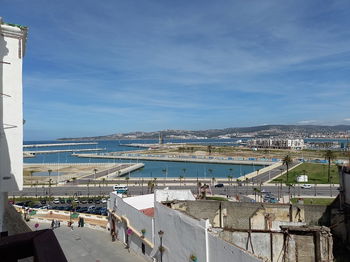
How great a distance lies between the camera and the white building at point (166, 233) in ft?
42.6

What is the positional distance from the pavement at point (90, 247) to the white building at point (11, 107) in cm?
1856

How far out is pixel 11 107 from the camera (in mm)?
7137

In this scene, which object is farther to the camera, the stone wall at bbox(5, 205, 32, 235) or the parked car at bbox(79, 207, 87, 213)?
the parked car at bbox(79, 207, 87, 213)

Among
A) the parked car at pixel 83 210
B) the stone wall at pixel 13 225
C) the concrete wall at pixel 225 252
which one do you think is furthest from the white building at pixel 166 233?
the parked car at pixel 83 210

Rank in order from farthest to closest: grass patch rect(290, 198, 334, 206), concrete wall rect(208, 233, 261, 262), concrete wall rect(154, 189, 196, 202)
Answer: grass patch rect(290, 198, 334, 206), concrete wall rect(154, 189, 196, 202), concrete wall rect(208, 233, 261, 262)

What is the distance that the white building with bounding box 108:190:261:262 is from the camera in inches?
511

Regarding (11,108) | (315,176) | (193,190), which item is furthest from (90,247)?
(315,176)

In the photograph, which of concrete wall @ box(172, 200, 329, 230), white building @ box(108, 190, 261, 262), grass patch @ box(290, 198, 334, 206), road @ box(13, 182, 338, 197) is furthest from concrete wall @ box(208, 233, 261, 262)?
road @ box(13, 182, 338, 197)

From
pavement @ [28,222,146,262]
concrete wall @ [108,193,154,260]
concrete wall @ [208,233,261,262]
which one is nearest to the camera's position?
concrete wall @ [208,233,261,262]

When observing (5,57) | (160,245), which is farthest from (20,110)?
(160,245)

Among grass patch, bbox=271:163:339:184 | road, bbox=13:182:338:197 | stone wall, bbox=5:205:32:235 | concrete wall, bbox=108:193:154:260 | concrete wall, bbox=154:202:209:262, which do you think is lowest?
road, bbox=13:182:338:197

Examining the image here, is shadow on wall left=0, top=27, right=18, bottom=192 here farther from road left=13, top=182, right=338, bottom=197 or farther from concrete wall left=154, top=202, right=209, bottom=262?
road left=13, top=182, right=338, bottom=197

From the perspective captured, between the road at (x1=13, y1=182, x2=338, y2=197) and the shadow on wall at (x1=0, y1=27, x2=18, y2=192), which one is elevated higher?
the shadow on wall at (x1=0, y1=27, x2=18, y2=192)

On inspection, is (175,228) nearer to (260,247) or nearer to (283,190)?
(260,247)
